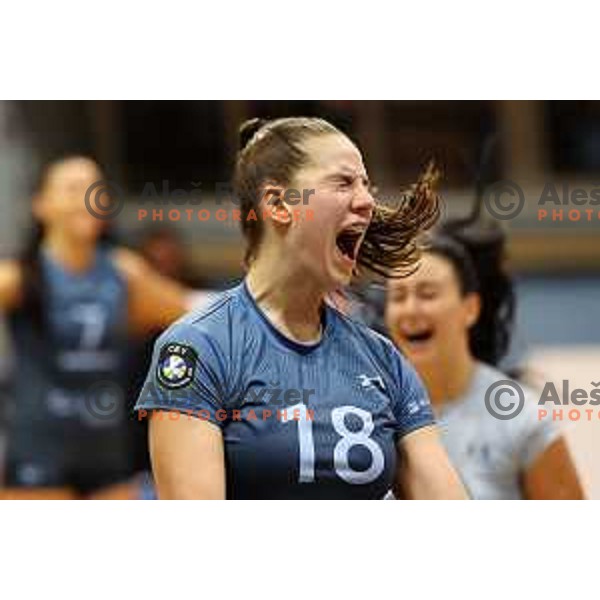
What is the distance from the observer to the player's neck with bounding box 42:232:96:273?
2.96m

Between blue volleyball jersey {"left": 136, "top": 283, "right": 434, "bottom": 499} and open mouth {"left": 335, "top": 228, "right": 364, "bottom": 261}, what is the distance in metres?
0.09

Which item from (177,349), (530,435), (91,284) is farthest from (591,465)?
(91,284)

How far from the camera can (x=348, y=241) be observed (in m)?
2.38

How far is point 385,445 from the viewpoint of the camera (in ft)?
7.39

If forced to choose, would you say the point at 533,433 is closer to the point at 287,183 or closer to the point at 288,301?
the point at 288,301

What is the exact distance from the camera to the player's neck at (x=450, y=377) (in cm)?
261

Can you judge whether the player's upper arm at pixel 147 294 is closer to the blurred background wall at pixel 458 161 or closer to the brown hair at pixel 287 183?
the blurred background wall at pixel 458 161

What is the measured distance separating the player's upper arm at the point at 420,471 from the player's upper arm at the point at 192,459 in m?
0.28

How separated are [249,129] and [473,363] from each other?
0.60m

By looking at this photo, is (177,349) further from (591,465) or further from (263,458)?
(591,465)

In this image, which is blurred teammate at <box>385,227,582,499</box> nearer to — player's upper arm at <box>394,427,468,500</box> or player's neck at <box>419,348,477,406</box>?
player's neck at <box>419,348,477,406</box>

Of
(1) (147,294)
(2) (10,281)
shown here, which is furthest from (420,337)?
(2) (10,281)

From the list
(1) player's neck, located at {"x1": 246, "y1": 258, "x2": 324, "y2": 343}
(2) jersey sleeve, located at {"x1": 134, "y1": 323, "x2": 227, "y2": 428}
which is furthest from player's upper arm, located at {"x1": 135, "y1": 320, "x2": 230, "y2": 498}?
(1) player's neck, located at {"x1": 246, "y1": 258, "x2": 324, "y2": 343}
